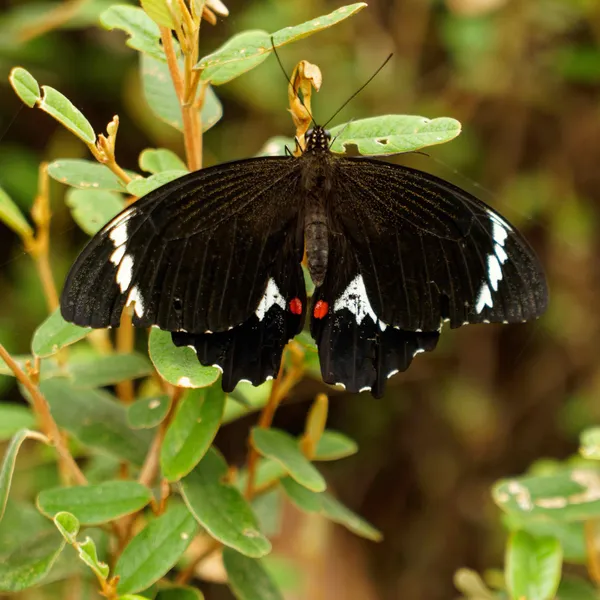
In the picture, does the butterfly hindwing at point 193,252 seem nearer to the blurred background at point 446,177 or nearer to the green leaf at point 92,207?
the green leaf at point 92,207

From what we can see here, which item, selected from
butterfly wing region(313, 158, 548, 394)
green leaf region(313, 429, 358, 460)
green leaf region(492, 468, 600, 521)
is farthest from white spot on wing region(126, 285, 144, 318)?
green leaf region(492, 468, 600, 521)

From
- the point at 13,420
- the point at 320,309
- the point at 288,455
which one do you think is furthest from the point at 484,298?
the point at 13,420

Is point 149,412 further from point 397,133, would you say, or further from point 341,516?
point 397,133

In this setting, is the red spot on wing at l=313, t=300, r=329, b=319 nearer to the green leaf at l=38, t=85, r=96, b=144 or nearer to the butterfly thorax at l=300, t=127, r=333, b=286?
the butterfly thorax at l=300, t=127, r=333, b=286

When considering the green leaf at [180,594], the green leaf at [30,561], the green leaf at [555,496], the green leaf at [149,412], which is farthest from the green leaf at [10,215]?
the green leaf at [555,496]

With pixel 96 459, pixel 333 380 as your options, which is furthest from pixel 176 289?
pixel 96 459

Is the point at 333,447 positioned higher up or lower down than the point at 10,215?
lower down
